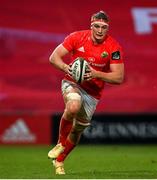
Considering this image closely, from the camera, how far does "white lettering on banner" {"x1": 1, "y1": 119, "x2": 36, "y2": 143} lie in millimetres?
16609

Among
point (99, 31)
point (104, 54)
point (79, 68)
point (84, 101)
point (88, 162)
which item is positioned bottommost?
point (88, 162)

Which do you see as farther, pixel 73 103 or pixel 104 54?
pixel 104 54

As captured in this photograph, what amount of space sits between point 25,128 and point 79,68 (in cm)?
723

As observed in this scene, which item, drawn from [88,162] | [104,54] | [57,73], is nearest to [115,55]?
[104,54]

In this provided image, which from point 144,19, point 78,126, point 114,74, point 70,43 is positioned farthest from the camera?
point 144,19

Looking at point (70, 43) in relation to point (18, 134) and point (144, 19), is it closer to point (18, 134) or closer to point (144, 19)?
point (18, 134)

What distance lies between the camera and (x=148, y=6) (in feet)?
64.1

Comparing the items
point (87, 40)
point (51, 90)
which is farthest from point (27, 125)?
point (87, 40)

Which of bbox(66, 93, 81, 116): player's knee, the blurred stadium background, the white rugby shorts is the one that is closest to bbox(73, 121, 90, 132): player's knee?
the white rugby shorts

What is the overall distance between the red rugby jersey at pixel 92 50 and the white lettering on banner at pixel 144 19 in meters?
9.23

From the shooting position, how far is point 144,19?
64.2 ft

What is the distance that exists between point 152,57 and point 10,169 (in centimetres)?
835

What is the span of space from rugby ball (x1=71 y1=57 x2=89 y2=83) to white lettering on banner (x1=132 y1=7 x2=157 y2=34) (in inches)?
382

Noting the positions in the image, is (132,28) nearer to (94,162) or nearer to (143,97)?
(143,97)
